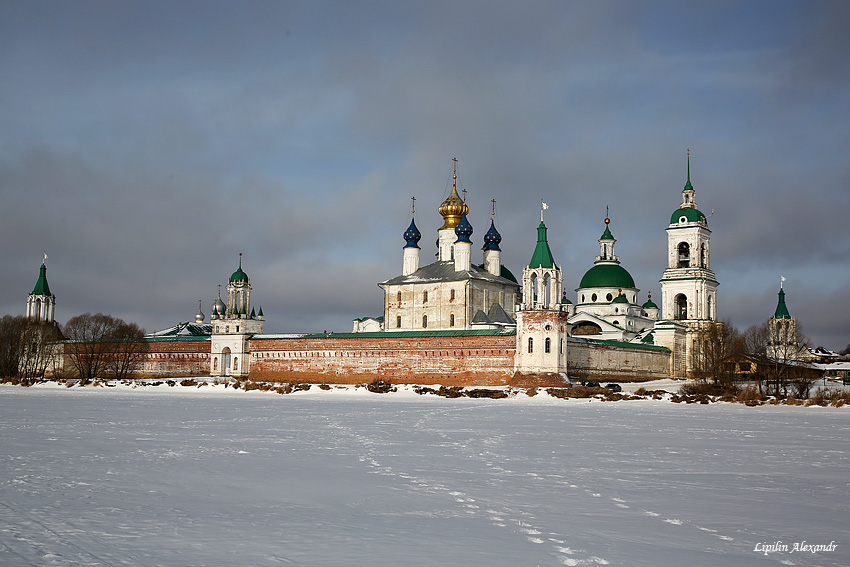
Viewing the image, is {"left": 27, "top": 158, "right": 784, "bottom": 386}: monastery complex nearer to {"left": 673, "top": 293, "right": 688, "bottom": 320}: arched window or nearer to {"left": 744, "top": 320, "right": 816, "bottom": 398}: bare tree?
{"left": 673, "top": 293, "right": 688, "bottom": 320}: arched window

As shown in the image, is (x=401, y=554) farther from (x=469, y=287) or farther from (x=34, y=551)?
(x=469, y=287)

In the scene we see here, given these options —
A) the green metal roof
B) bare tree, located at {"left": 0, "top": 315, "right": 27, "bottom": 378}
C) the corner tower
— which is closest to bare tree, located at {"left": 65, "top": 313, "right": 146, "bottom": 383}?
bare tree, located at {"left": 0, "top": 315, "right": 27, "bottom": 378}

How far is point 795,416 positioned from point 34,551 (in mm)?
24256

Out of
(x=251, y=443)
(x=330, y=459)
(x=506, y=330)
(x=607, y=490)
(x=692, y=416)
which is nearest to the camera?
(x=607, y=490)

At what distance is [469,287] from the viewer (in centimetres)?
5450

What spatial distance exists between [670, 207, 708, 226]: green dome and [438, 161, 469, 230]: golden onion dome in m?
15.6

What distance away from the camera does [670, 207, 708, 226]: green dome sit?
6209 cm

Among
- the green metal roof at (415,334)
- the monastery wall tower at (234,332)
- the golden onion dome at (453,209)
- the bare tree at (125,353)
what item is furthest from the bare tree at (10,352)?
the golden onion dome at (453,209)

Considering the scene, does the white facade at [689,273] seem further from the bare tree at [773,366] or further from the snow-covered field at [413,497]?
the snow-covered field at [413,497]

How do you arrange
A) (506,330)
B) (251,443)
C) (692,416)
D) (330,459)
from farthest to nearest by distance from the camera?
1. (506,330)
2. (692,416)
3. (251,443)
4. (330,459)

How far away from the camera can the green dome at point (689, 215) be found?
6209 centimetres

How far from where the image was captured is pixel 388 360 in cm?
5178

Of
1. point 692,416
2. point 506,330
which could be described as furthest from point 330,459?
point 506,330

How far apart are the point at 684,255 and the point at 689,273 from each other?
197cm
